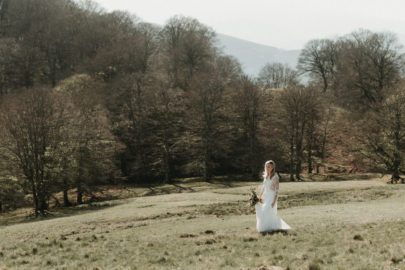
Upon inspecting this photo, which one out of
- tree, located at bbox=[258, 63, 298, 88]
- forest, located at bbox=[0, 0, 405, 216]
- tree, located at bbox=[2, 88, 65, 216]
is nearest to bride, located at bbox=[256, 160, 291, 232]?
tree, located at bbox=[2, 88, 65, 216]

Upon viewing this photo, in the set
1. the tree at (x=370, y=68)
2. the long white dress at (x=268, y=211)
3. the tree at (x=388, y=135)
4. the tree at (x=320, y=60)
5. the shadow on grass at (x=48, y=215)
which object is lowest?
the shadow on grass at (x=48, y=215)

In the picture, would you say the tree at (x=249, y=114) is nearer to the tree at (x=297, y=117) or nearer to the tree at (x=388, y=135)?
the tree at (x=297, y=117)

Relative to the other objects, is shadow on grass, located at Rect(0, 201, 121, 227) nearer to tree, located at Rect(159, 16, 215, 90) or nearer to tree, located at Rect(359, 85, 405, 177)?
tree, located at Rect(359, 85, 405, 177)

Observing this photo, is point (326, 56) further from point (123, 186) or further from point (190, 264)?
point (190, 264)

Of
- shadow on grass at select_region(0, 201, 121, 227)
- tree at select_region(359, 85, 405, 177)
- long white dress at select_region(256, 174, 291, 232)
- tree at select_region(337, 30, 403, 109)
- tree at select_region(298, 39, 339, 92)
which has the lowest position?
shadow on grass at select_region(0, 201, 121, 227)

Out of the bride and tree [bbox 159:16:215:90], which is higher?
tree [bbox 159:16:215:90]

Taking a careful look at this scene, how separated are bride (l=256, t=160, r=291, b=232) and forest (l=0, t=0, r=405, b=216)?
1467 inches

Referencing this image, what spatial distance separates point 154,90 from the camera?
76688 mm

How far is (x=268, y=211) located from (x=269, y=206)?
27 centimetres

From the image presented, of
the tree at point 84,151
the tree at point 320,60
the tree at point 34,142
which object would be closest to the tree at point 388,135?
the tree at point 84,151

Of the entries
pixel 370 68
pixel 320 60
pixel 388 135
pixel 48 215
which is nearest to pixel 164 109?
pixel 48 215

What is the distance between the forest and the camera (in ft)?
164

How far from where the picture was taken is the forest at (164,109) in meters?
49.9

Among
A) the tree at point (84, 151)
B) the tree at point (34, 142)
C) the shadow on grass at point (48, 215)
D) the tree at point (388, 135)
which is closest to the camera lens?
the shadow on grass at point (48, 215)
